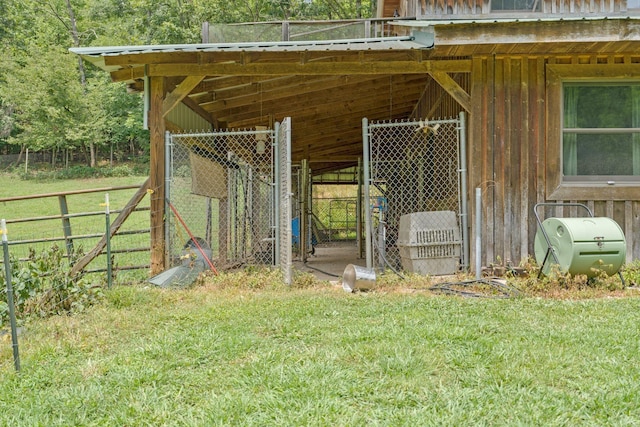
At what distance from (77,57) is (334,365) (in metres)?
32.2

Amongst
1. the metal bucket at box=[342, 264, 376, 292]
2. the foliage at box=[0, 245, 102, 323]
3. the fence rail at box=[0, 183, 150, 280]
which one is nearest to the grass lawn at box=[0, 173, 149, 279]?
the fence rail at box=[0, 183, 150, 280]

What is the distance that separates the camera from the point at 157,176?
6.65 meters

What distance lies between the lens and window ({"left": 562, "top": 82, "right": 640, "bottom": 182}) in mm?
6480

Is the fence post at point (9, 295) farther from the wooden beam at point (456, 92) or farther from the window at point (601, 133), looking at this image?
the window at point (601, 133)

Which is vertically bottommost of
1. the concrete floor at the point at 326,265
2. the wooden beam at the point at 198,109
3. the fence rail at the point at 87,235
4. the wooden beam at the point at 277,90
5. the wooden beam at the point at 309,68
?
the concrete floor at the point at 326,265

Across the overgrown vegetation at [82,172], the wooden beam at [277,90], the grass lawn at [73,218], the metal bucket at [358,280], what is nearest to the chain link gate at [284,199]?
the metal bucket at [358,280]

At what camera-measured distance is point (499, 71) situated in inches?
253

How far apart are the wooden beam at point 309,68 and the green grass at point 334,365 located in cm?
319

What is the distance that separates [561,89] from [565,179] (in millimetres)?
1119

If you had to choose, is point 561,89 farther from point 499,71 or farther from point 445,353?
point 445,353

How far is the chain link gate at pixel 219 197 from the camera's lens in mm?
6852

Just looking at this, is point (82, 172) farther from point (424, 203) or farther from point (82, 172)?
point (424, 203)

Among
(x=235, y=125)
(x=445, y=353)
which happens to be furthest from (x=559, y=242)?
(x=235, y=125)

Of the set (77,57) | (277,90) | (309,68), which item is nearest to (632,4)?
(309,68)
